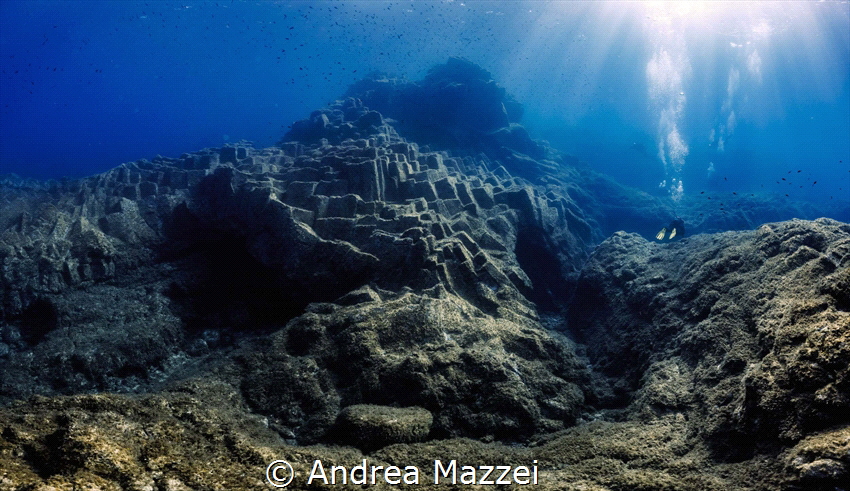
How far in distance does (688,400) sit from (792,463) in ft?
8.77

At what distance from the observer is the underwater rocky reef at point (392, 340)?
14.6ft

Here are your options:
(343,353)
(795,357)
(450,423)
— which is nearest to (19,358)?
(343,353)

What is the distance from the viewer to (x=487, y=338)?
29.1 feet

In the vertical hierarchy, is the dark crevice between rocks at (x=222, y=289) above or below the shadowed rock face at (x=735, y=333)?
above

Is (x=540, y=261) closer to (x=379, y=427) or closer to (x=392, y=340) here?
(x=392, y=340)

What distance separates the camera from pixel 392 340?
838 centimetres

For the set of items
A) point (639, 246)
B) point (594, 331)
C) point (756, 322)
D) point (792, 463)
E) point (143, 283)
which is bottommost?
point (792, 463)

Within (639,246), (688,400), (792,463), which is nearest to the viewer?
(792,463)

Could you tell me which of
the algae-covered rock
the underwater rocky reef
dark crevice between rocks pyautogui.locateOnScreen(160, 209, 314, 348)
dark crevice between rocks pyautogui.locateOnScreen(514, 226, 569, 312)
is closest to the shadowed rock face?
the underwater rocky reef

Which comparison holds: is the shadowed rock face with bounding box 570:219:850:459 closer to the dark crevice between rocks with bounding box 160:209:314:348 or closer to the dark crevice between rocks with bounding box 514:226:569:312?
the dark crevice between rocks with bounding box 514:226:569:312

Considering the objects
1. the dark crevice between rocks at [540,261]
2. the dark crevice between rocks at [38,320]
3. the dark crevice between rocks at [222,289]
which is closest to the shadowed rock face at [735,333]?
the dark crevice between rocks at [540,261]

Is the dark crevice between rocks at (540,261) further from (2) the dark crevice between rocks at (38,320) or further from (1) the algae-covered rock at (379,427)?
(2) the dark crevice between rocks at (38,320)

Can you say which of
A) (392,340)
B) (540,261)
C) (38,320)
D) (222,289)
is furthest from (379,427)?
(540,261)

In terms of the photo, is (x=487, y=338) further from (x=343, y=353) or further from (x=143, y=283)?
(x=143, y=283)
